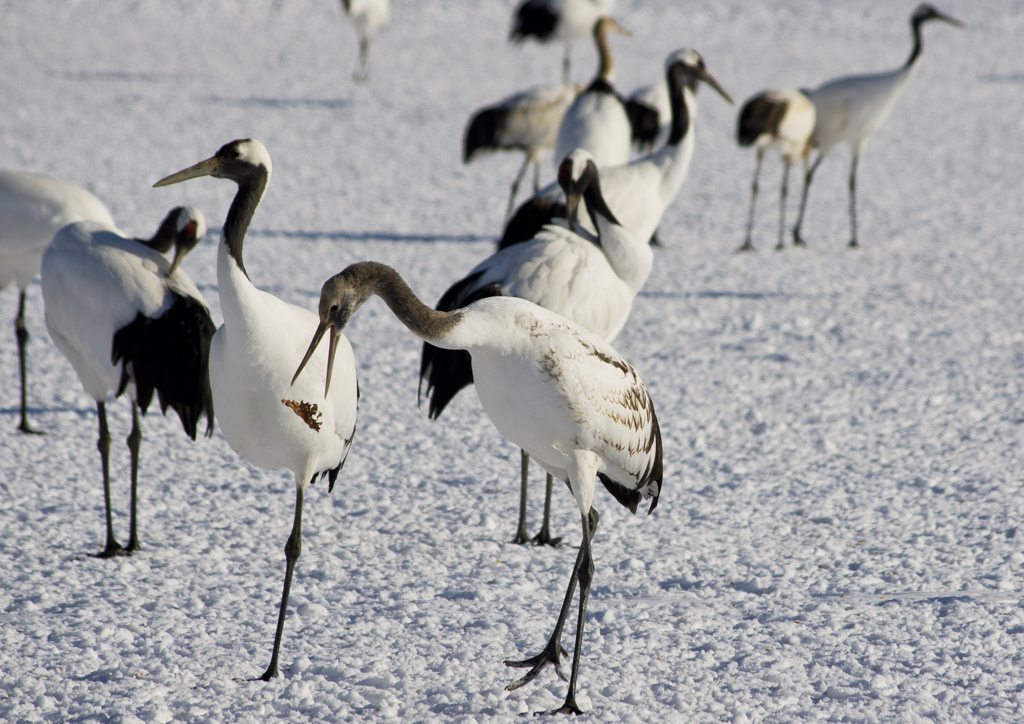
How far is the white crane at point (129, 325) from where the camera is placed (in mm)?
3783

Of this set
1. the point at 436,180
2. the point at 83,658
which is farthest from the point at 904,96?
the point at 83,658

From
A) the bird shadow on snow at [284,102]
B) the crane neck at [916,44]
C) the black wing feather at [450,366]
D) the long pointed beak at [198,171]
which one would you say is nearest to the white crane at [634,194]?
the black wing feather at [450,366]

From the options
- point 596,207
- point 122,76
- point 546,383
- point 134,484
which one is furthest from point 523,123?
point 122,76

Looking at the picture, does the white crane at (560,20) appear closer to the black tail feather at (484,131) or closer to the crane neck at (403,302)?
the black tail feather at (484,131)

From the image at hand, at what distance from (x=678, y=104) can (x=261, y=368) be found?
419 centimetres

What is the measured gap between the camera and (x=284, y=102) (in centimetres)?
1235

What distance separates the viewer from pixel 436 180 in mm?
10023

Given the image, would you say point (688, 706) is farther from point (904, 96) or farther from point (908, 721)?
point (904, 96)

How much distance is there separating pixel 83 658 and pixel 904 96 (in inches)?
526

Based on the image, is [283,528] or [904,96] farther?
[904,96]

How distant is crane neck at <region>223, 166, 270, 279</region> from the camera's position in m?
3.03

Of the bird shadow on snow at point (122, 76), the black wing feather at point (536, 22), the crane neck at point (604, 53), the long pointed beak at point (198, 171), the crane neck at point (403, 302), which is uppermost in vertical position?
the black wing feather at point (536, 22)

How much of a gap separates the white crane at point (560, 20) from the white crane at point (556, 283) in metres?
9.12

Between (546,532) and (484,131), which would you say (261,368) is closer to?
(546,532)
